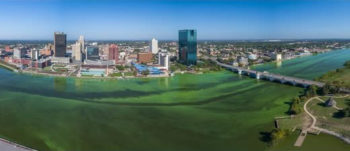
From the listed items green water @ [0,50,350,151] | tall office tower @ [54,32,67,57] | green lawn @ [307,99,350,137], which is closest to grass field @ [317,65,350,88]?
green water @ [0,50,350,151]

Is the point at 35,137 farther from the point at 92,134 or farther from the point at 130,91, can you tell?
the point at 130,91

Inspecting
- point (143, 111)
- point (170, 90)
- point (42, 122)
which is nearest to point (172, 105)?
point (143, 111)

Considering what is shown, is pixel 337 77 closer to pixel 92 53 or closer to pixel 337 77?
pixel 337 77

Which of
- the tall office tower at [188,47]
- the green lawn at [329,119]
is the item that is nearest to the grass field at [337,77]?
the green lawn at [329,119]

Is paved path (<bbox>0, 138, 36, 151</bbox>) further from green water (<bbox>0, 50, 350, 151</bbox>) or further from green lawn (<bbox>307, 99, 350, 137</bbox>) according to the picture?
green lawn (<bbox>307, 99, 350, 137</bbox>)

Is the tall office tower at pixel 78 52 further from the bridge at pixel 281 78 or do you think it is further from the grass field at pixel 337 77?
the grass field at pixel 337 77

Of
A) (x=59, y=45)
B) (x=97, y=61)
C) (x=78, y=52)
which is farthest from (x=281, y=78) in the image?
(x=59, y=45)
